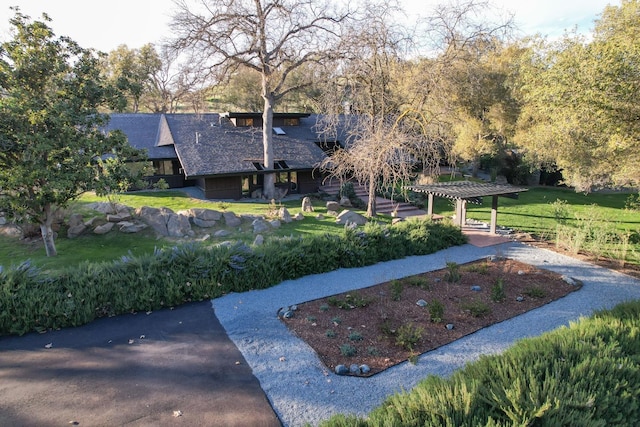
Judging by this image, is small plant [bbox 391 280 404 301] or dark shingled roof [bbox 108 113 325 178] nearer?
small plant [bbox 391 280 404 301]

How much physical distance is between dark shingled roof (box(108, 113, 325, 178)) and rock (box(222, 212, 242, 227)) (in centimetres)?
444

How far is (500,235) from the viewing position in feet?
47.7

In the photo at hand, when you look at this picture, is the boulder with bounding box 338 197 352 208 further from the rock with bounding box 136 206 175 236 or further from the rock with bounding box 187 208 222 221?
the rock with bounding box 136 206 175 236

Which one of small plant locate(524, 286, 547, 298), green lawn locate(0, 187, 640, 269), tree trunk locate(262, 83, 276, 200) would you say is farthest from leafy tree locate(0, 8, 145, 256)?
small plant locate(524, 286, 547, 298)

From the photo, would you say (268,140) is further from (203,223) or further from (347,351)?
(347,351)

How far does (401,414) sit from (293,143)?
22.2 m

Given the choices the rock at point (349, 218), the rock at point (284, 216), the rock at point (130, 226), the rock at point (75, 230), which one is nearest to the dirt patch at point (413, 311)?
the rock at point (349, 218)

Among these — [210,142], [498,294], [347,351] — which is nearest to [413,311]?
[498,294]

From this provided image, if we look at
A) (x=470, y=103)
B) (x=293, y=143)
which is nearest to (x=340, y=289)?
(x=293, y=143)

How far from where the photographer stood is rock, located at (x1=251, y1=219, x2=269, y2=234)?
1527cm

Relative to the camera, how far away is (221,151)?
71.6 ft

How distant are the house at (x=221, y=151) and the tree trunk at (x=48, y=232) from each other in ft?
→ 25.0

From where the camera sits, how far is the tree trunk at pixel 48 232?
12461 millimetres

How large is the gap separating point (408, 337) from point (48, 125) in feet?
35.8
